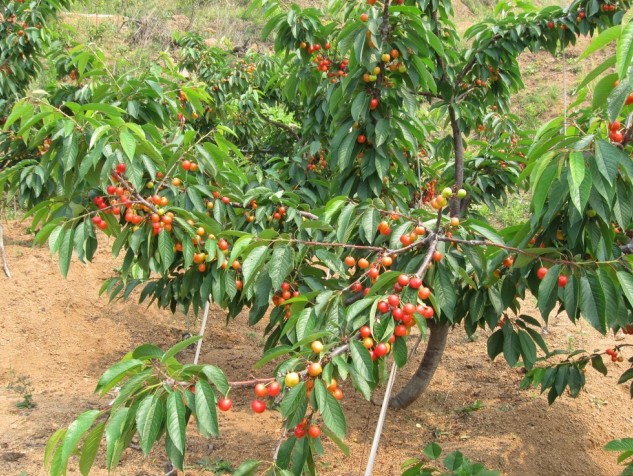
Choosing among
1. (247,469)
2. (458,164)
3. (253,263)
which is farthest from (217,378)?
(458,164)

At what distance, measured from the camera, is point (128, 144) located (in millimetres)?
1608

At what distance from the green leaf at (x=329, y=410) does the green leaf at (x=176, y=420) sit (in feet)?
0.94

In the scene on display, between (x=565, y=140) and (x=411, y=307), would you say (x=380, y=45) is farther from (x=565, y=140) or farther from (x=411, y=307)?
(x=411, y=307)

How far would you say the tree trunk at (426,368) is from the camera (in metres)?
3.46

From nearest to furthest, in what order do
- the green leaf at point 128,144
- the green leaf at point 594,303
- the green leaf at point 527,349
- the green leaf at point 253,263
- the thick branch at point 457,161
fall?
1. the green leaf at point 594,303
2. the green leaf at point 253,263
3. the green leaf at point 128,144
4. the green leaf at point 527,349
5. the thick branch at point 457,161

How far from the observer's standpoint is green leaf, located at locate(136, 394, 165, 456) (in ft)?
3.41

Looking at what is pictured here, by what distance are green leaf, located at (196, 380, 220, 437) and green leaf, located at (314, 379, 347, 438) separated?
22 cm

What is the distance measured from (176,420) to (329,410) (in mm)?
318

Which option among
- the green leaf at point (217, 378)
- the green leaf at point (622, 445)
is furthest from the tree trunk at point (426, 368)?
the green leaf at point (217, 378)

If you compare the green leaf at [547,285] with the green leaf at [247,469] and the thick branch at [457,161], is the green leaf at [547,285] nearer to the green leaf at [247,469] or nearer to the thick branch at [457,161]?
the green leaf at [247,469]

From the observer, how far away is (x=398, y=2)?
8.10ft

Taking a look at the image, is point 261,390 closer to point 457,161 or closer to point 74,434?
point 74,434

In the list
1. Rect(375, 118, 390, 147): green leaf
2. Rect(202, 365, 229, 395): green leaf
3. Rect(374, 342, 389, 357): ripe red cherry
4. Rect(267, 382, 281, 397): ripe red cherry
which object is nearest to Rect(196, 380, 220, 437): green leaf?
Rect(202, 365, 229, 395): green leaf

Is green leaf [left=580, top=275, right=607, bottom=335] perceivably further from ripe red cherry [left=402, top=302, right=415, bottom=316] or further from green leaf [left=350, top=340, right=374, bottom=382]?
green leaf [left=350, top=340, right=374, bottom=382]
